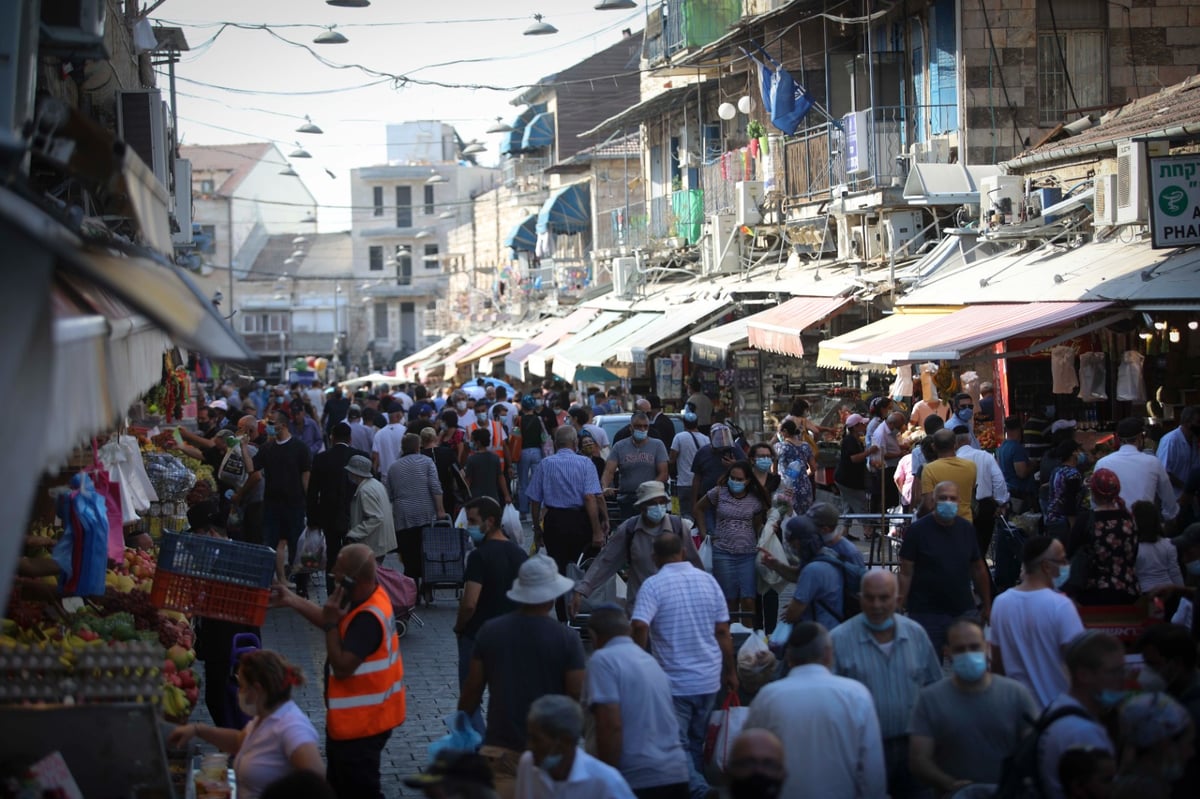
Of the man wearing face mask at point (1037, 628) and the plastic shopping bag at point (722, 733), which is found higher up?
the man wearing face mask at point (1037, 628)

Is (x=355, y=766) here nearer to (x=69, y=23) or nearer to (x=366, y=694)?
(x=366, y=694)

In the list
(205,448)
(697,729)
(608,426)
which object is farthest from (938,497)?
(608,426)

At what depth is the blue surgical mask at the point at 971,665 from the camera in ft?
19.3

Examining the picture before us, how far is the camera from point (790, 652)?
607 cm

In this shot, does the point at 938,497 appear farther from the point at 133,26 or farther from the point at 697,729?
the point at 133,26

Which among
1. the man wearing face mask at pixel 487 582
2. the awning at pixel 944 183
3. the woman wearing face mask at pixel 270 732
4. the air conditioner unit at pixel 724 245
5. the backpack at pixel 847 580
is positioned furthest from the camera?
the air conditioner unit at pixel 724 245

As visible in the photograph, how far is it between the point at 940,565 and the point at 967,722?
302 cm

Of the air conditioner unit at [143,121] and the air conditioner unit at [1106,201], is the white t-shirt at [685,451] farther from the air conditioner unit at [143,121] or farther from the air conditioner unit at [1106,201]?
the air conditioner unit at [143,121]

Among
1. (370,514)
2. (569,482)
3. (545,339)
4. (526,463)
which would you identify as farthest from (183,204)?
(545,339)

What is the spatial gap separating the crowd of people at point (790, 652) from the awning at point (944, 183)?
27.8ft

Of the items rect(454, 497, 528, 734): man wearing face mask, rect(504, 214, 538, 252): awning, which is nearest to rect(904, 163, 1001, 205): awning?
rect(454, 497, 528, 734): man wearing face mask

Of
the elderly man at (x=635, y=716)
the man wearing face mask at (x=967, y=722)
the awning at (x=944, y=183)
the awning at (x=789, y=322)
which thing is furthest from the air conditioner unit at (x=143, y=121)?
the man wearing face mask at (x=967, y=722)

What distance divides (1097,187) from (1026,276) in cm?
125

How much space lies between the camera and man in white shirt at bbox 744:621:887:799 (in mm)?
5719
